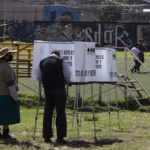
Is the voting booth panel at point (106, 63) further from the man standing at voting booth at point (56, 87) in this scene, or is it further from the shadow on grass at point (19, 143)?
the shadow on grass at point (19, 143)

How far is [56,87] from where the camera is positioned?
40.3 ft

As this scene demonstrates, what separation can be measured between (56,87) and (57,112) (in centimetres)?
52

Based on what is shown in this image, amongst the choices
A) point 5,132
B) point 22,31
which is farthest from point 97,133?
point 22,31

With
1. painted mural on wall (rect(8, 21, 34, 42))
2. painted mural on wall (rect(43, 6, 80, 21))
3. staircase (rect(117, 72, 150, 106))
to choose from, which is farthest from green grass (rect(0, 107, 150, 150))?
painted mural on wall (rect(43, 6, 80, 21))

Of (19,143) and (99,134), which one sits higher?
(19,143)

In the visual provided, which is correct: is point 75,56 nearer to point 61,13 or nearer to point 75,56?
point 75,56

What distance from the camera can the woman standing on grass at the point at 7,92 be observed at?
12.5m

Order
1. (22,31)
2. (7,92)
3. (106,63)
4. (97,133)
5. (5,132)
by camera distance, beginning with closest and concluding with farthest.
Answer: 1. (7,92)
2. (5,132)
3. (97,133)
4. (106,63)
5. (22,31)

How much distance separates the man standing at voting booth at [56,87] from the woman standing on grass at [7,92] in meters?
0.64

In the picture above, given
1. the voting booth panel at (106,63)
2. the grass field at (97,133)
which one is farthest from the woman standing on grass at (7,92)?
the voting booth panel at (106,63)

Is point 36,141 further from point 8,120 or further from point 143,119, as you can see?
point 143,119

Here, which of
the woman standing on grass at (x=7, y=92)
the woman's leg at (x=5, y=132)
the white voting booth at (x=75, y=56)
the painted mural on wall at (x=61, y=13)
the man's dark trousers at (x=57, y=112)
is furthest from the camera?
the painted mural on wall at (x=61, y=13)

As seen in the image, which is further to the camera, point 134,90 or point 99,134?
point 134,90

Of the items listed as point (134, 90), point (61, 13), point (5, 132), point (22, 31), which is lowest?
point (22, 31)
